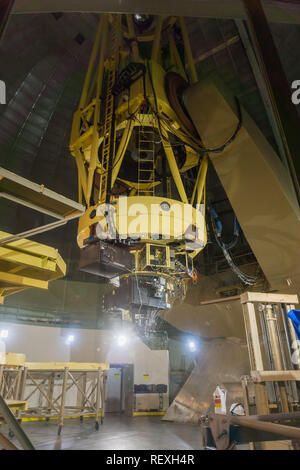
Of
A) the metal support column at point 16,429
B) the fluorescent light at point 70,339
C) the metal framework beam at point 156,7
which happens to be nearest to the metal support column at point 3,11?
the metal framework beam at point 156,7

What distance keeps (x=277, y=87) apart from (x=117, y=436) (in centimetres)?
866

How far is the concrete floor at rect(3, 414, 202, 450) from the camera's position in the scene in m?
6.29

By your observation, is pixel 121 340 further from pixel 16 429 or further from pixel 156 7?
pixel 156 7

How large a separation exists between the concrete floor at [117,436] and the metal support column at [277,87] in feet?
22.4

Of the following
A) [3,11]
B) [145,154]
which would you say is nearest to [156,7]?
[3,11]

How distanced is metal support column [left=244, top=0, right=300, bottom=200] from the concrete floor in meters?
6.83

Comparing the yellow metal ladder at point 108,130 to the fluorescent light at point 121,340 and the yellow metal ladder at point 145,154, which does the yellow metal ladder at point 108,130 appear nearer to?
the yellow metal ladder at point 145,154

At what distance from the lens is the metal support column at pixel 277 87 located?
1419 mm

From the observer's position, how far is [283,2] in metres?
1.88

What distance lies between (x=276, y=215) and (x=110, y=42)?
807 cm

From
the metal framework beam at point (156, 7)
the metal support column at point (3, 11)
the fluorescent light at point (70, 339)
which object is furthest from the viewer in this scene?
the fluorescent light at point (70, 339)

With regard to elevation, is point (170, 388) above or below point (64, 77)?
below

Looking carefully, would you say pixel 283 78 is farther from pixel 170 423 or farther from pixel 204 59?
pixel 170 423

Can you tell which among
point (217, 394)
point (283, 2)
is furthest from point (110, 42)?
point (217, 394)
